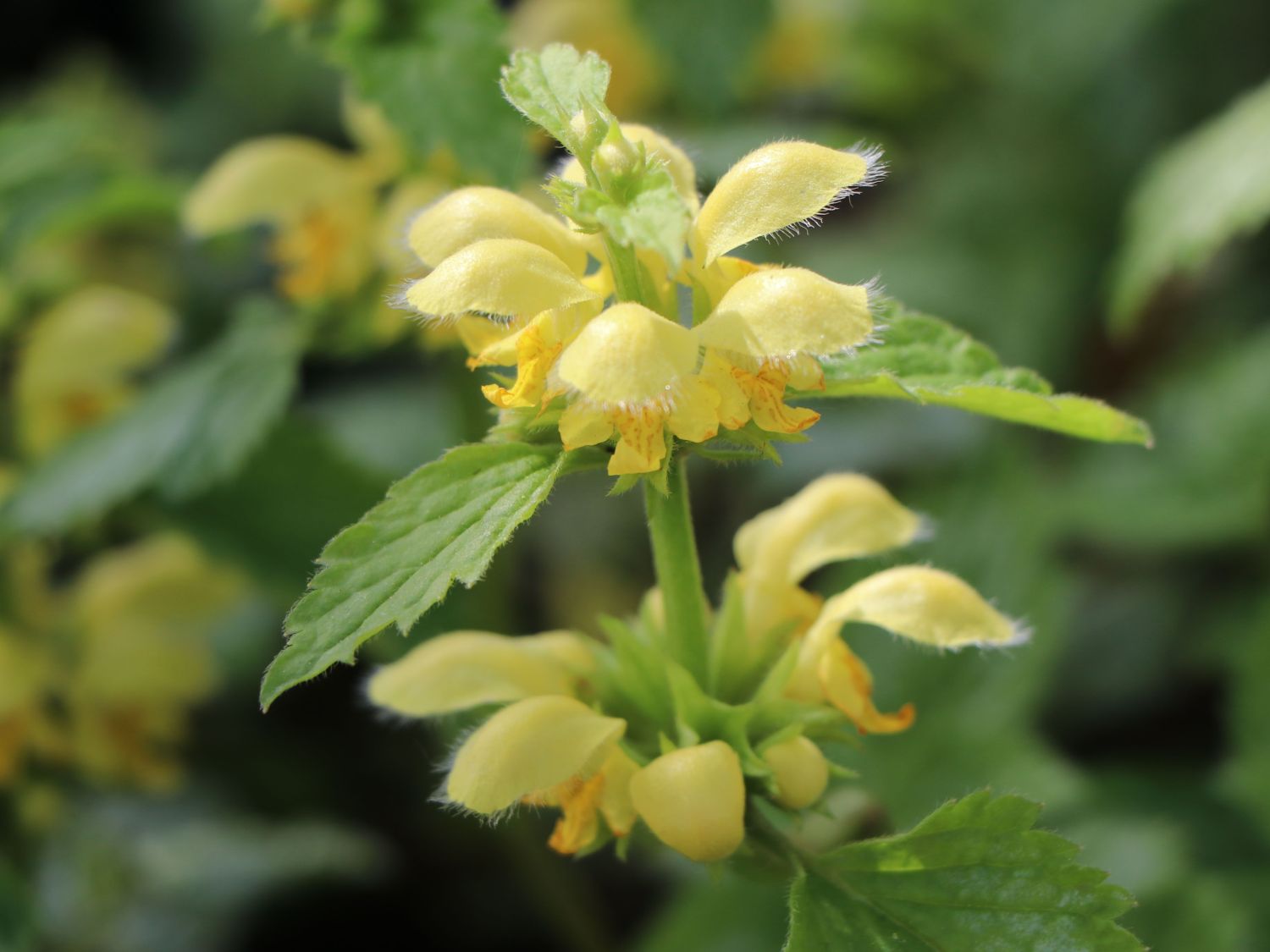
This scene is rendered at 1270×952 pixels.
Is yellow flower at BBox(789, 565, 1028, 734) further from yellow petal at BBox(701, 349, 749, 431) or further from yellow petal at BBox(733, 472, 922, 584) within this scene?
yellow petal at BBox(701, 349, 749, 431)

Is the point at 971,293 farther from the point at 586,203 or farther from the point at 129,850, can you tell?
the point at 586,203

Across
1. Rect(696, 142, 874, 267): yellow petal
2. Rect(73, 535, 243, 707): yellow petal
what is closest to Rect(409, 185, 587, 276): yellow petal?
Rect(696, 142, 874, 267): yellow petal

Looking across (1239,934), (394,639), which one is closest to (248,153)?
(394,639)

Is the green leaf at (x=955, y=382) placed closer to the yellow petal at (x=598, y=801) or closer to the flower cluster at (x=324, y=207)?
the yellow petal at (x=598, y=801)

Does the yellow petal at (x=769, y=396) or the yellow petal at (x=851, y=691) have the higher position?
the yellow petal at (x=769, y=396)

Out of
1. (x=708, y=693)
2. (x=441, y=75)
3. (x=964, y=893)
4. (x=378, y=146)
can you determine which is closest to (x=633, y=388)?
(x=708, y=693)

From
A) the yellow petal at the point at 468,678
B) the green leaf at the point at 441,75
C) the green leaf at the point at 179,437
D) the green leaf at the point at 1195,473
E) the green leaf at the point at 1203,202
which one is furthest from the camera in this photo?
the green leaf at the point at 1195,473

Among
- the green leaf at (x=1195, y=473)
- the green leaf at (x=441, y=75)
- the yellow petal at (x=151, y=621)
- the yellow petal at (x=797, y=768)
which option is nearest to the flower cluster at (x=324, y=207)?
the green leaf at (x=441, y=75)
